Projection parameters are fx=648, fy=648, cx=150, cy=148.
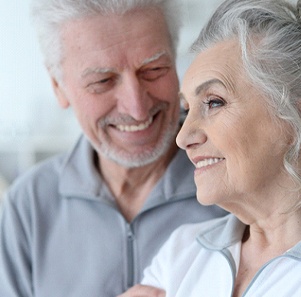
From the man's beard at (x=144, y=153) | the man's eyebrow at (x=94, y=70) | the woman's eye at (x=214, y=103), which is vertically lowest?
the man's beard at (x=144, y=153)

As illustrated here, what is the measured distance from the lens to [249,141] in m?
1.34

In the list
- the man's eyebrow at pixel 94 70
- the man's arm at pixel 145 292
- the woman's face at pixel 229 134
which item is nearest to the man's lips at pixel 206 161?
the woman's face at pixel 229 134

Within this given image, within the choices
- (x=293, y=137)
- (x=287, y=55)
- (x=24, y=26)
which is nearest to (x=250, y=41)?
(x=287, y=55)

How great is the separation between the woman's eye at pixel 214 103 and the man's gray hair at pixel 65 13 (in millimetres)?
467

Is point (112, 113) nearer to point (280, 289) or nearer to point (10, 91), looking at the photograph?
point (280, 289)

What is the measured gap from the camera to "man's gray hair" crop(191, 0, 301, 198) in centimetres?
132

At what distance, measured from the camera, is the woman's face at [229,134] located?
1.34 m

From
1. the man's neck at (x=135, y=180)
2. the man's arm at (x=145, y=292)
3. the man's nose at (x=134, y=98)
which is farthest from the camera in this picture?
the man's neck at (x=135, y=180)

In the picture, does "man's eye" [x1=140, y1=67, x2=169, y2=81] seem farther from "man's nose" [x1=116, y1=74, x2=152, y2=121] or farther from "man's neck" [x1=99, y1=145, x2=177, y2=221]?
"man's neck" [x1=99, y1=145, x2=177, y2=221]

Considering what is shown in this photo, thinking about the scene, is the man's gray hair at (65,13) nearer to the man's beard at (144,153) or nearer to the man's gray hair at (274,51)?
the man's beard at (144,153)

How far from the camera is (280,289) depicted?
130 cm

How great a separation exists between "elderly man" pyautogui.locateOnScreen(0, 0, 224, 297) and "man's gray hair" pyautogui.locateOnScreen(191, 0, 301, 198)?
1.30ft

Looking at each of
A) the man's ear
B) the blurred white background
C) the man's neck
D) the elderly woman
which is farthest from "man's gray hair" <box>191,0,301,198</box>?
the blurred white background

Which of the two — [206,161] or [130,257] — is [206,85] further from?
[130,257]
